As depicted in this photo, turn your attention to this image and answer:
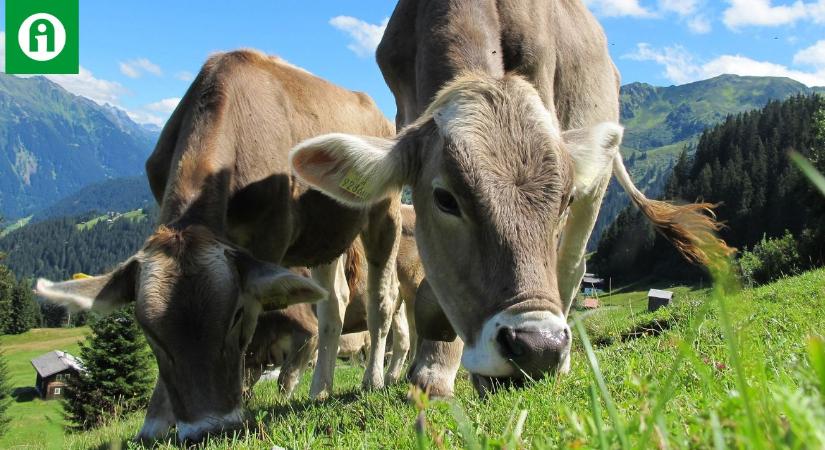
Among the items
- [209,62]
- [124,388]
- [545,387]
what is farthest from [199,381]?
[124,388]

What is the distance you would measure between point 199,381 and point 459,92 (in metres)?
2.72

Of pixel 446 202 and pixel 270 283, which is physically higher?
pixel 446 202

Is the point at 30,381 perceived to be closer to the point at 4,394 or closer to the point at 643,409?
the point at 4,394

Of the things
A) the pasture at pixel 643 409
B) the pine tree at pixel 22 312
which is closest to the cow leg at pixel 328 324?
the pasture at pixel 643 409

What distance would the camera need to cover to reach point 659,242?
105750 mm

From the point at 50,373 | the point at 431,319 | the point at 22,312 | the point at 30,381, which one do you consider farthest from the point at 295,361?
the point at 22,312

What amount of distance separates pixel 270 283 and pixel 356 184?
101cm

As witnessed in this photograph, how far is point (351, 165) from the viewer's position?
4.77m

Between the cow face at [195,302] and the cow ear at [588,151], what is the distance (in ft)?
7.35

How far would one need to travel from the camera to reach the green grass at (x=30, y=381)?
5511 centimetres

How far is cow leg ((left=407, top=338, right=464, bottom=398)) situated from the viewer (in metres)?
4.97

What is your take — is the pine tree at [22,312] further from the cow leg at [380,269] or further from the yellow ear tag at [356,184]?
the yellow ear tag at [356,184]

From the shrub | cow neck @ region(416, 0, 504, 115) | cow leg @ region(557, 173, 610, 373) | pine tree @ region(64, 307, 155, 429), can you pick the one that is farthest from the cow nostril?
pine tree @ region(64, 307, 155, 429)

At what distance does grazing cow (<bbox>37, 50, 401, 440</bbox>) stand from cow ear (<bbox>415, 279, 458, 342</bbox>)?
84 cm
